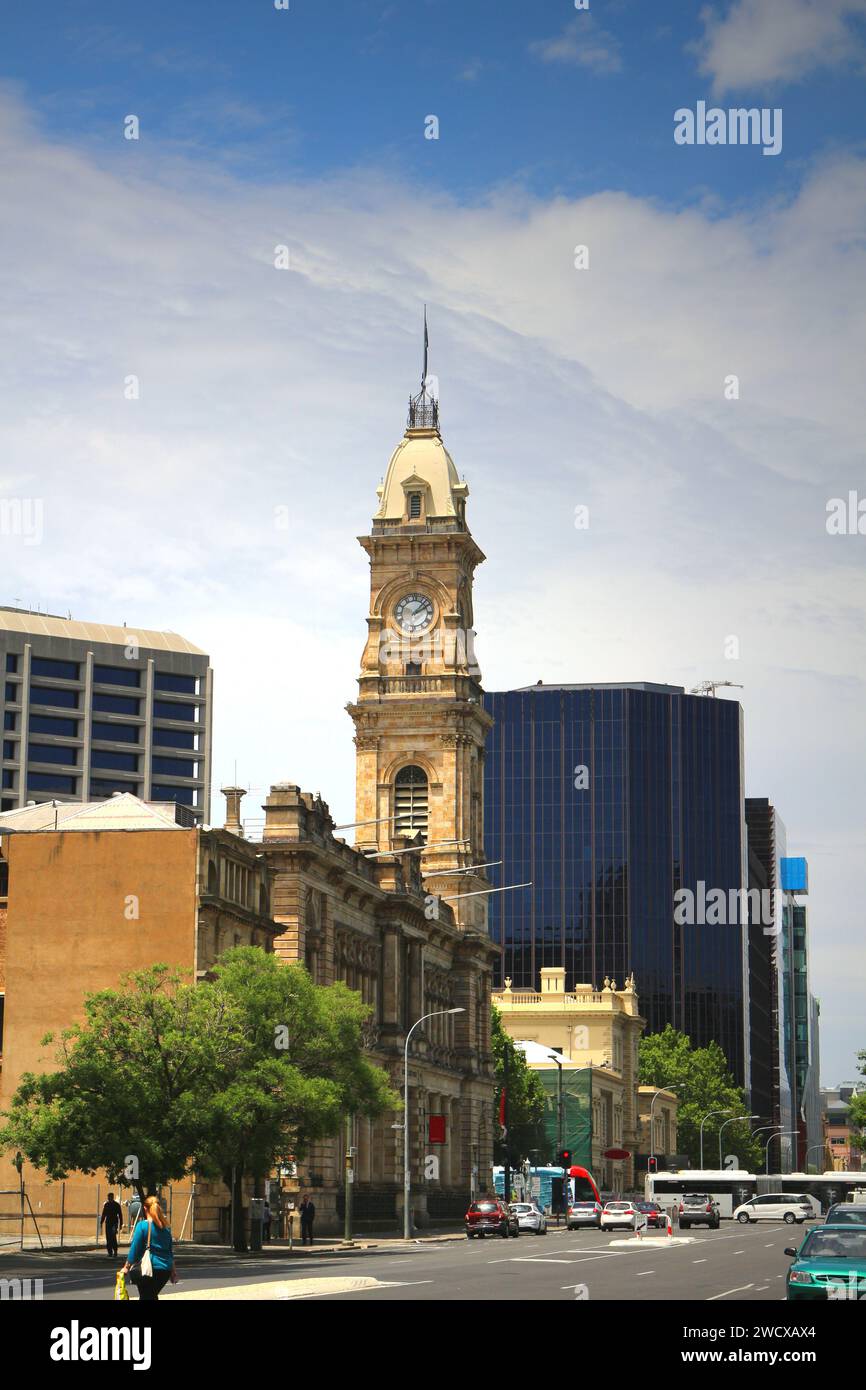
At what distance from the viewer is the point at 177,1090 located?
51.9 m

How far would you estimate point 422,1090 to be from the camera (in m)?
95.7

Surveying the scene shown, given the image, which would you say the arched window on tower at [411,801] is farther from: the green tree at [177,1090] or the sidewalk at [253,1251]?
the green tree at [177,1090]

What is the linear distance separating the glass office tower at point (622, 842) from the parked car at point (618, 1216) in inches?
3858

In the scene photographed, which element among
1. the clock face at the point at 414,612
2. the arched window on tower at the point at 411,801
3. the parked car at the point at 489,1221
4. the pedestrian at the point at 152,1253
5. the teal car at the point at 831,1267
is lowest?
the parked car at the point at 489,1221

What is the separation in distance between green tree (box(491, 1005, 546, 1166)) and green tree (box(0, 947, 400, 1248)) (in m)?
62.7

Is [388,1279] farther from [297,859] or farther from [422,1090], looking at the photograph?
[422,1090]

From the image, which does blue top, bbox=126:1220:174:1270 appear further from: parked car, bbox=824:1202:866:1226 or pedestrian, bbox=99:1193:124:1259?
pedestrian, bbox=99:1193:124:1259

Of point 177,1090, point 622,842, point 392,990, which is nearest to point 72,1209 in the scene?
point 177,1090

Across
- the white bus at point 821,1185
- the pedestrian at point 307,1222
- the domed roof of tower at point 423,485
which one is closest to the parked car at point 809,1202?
the white bus at point 821,1185

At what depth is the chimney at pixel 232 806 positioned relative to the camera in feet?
250

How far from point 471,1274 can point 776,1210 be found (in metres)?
78.2

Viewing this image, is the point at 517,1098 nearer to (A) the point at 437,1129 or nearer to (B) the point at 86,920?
(A) the point at 437,1129
